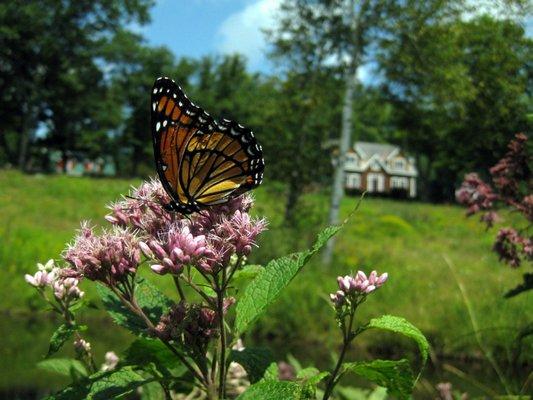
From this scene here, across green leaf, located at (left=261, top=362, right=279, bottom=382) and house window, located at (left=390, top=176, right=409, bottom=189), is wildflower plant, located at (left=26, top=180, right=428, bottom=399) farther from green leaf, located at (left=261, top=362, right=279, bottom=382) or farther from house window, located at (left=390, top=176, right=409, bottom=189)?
house window, located at (left=390, top=176, right=409, bottom=189)

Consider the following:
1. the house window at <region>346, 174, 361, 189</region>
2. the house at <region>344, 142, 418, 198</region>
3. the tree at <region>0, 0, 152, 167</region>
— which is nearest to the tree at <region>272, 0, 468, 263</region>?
the tree at <region>0, 0, 152, 167</region>

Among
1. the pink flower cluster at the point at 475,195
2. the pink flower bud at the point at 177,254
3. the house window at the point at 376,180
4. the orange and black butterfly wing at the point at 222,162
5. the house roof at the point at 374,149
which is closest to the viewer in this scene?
the pink flower bud at the point at 177,254

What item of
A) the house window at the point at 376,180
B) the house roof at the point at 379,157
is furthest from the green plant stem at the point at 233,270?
the house roof at the point at 379,157

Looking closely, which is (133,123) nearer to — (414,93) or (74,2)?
(74,2)

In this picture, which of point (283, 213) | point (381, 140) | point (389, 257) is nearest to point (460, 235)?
point (389, 257)

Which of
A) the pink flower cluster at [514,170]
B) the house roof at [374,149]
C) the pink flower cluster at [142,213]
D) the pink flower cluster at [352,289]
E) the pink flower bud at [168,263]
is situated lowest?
the pink flower cluster at [352,289]

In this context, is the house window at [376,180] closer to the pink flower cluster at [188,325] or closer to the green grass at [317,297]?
the green grass at [317,297]
